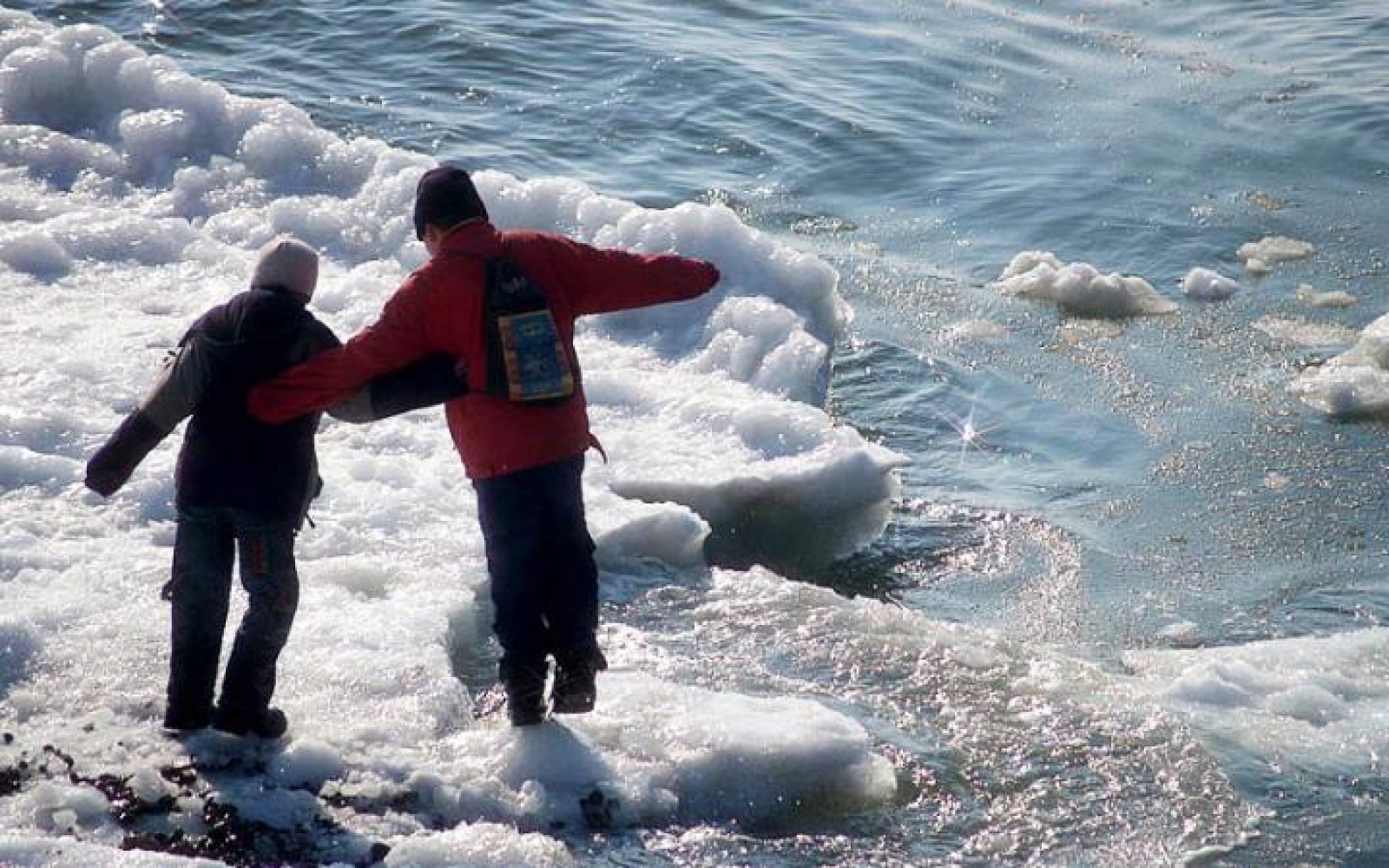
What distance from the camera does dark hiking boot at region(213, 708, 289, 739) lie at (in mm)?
5668

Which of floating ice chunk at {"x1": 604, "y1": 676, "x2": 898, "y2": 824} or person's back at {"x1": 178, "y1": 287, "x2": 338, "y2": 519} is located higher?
person's back at {"x1": 178, "y1": 287, "x2": 338, "y2": 519}

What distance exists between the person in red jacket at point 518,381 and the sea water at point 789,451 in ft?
1.16

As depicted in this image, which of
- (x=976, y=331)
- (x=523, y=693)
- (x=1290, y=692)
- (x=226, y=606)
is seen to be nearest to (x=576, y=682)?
(x=523, y=693)

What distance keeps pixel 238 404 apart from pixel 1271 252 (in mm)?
8563

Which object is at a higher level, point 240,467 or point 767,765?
point 240,467

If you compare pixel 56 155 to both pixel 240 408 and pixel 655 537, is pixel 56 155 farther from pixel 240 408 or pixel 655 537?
pixel 240 408

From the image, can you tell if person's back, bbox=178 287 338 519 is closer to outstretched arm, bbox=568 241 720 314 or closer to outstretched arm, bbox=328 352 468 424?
outstretched arm, bbox=328 352 468 424

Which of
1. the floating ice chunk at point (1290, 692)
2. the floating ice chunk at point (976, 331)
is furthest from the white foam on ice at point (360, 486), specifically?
the floating ice chunk at point (1290, 692)

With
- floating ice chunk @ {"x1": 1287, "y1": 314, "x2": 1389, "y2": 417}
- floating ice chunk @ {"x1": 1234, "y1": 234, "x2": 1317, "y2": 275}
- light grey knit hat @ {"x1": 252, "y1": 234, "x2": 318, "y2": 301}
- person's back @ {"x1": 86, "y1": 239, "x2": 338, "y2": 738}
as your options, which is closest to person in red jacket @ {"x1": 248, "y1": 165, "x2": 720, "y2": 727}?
person's back @ {"x1": 86, "y1": 239, "x2": 338, "y2": 738}

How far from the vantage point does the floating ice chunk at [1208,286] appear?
11.4 metres

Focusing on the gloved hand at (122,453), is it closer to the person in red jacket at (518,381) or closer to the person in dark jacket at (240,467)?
the person in dark jacket at (240,467)

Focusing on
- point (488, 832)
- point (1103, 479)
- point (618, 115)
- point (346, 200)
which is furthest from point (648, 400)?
point (618, 115)

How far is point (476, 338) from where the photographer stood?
552 cm

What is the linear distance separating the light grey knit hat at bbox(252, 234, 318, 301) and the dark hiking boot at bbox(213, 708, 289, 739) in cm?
134
